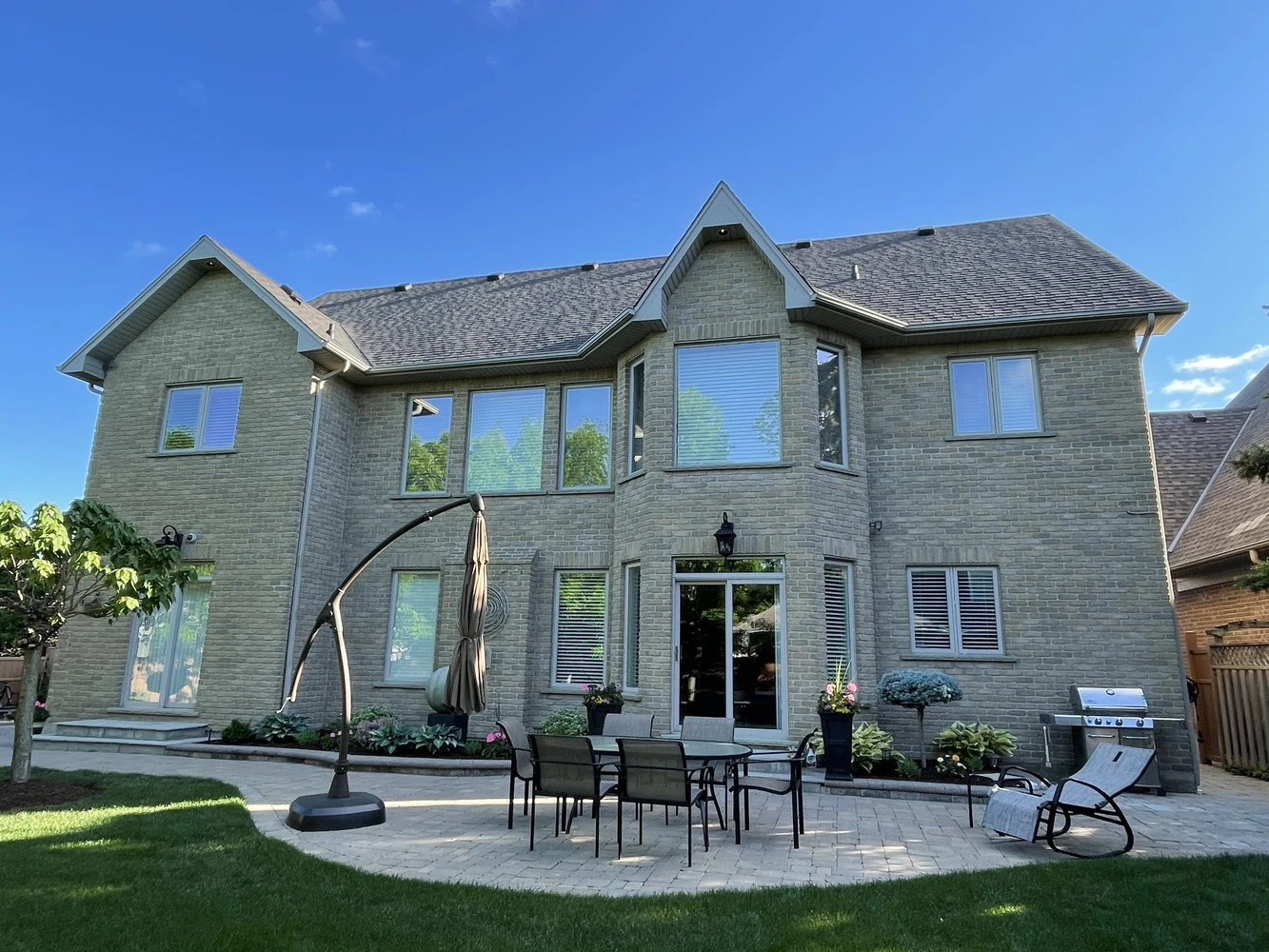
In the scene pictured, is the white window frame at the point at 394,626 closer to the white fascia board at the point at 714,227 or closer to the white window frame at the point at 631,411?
the white window frame at the point at 631,411

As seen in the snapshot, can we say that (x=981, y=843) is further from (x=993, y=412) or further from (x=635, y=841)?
(x=993, y=412)

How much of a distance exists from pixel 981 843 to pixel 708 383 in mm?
7291

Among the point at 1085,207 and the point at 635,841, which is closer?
the point at 635,841

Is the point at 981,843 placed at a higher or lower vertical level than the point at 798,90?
lower

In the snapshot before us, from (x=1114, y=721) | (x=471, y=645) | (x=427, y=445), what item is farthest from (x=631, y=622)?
(x=1114, y=721)

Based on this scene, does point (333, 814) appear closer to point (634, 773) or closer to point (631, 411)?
point (634, 773)

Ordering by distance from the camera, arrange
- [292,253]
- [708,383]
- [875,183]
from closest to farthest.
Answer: [708,383], [875,183], [292,253]

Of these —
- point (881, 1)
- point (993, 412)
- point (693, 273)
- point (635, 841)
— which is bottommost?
point (635, 841)

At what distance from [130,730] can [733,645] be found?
9.70 metres

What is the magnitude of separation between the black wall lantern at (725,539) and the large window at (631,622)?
1.69 m

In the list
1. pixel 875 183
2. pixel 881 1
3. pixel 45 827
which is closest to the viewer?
pixel 45 827

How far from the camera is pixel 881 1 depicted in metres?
11.0

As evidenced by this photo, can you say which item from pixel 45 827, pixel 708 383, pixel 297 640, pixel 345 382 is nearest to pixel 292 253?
pixel 345 382

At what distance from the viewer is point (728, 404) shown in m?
11.7
